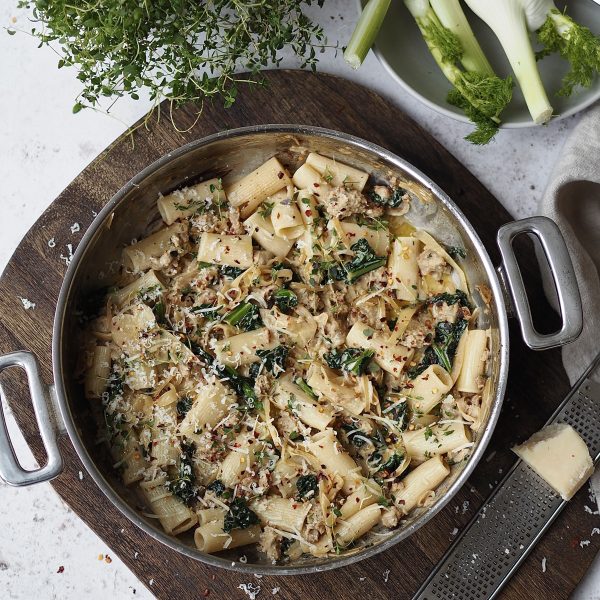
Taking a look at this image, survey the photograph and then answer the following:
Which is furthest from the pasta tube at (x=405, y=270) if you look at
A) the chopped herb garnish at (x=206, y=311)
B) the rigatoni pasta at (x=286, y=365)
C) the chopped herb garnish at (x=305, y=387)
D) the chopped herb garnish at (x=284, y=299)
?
the chopped herb garnish at (x=206, y=311)

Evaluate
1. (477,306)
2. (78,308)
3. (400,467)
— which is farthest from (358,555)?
(78,308)

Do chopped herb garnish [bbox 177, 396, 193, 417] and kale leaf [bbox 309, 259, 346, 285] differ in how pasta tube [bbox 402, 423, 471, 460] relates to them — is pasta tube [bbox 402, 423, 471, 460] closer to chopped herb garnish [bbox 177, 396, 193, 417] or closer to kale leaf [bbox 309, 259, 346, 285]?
kale leaf [bbox 309, 259, 346, 285]

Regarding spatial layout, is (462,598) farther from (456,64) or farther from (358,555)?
(456,64)

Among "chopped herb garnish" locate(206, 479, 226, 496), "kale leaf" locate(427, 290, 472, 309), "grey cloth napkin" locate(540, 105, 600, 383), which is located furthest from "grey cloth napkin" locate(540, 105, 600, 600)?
"chopped herb garnish" locate(206, 479, 226, 496)

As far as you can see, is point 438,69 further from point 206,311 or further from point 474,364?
point 206,311

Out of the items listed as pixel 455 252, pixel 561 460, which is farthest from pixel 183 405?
pixel 561 460

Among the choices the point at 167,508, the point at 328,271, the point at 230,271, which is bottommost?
the point at 167,508
